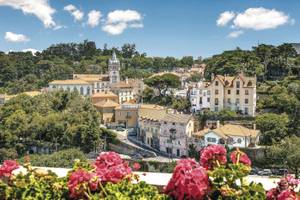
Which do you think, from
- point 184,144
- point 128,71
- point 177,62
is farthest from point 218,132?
point 177,62

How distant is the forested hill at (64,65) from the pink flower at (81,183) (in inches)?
2342

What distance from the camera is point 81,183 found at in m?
3.44

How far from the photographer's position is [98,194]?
3395 mm

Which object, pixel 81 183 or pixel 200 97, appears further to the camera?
pixel 200 97

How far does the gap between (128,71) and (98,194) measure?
6452cm

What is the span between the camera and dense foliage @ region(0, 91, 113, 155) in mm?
31859

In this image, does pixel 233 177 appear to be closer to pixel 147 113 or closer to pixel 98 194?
pixel 98 194

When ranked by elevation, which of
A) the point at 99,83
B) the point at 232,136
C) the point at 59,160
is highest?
the point at 99,83

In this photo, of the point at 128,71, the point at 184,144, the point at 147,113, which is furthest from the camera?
the point at 128,71

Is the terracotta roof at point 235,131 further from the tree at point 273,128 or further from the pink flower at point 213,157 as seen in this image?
the pink flower at point 213,157

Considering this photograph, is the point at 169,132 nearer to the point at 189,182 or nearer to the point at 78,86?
the point at 78,86

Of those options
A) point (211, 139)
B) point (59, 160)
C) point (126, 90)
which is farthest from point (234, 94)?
point (126, 90)

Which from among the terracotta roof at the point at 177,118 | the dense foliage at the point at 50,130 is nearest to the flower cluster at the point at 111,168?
the dense foliage at the point at 50,130

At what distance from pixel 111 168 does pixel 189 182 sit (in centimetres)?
65
